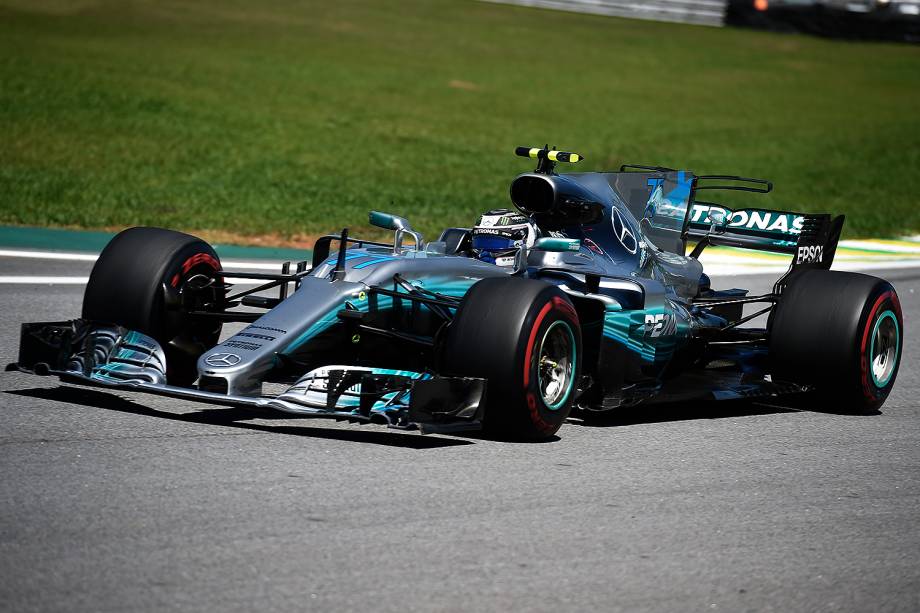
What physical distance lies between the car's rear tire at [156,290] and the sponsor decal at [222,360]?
0.95 m

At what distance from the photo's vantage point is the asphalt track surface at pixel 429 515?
189 inches

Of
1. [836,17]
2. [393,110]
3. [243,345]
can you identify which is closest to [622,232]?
[243,345]

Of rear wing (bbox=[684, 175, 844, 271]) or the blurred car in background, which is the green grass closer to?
the blurred car in background

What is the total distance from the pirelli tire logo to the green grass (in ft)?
26.8

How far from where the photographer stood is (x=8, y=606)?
440 cm

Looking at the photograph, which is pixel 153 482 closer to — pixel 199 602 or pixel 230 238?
pixel 199 602

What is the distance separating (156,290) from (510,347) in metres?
2.17

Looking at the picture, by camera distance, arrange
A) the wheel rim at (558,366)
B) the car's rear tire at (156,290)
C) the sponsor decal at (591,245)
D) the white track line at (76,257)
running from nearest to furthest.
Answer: the wheel rim at (558,366)
the car's rear tire at (156,290)
the sponsor decal at (591,245)
the white track line at (76,257)

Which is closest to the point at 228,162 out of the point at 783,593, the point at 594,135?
the point at 594,135

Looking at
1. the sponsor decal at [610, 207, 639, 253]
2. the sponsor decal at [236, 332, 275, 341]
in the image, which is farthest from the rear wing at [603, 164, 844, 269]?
the sponsor decal at [236, 332, 275, 341]

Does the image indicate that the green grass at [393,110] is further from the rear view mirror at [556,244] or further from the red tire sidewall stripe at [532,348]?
the red tire sidewall stripe at [532,348]

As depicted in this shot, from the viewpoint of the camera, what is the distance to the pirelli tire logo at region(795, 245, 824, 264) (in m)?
9.57

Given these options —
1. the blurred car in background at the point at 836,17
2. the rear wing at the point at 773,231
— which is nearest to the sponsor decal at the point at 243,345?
the rear wing at the point at 773,231

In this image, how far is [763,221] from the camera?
32.8 ft
